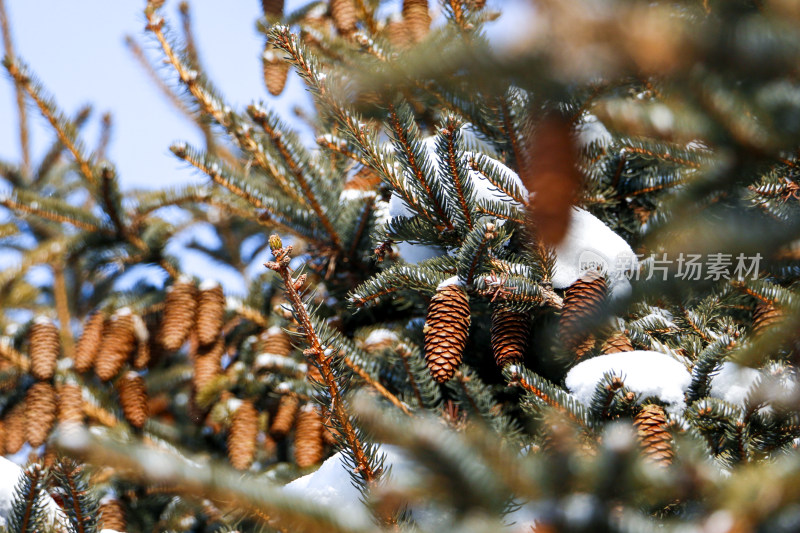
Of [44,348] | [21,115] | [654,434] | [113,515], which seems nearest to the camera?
[654,434]

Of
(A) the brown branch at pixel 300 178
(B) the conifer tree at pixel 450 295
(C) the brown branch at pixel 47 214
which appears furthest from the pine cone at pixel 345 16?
(C) the brown branch at pixel 47 214

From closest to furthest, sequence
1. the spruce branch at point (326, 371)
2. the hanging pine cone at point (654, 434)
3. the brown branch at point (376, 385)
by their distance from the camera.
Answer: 1. the spruce branch at point (326, 371)
2. the hanging pine cone at point (654, 434)
3. the brown branch at point (376, 385)

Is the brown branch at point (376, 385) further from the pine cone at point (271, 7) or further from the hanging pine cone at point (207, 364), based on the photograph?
the pine cone at point (271, 7)

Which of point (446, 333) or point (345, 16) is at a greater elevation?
point (345, 16)

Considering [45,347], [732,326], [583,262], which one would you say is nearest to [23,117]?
[45,347]

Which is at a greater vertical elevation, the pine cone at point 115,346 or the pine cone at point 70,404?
the pine cone at point 115,346

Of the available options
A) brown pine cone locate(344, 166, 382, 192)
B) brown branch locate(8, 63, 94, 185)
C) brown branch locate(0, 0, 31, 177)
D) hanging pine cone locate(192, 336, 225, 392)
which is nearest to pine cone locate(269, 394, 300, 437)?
hanging pine cone locate(192, 336, 225, 392)

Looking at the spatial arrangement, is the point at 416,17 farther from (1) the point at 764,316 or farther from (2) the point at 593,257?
(1) the point at 764,316

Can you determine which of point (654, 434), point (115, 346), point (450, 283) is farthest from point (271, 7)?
point (654, 434)
